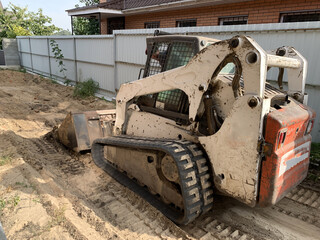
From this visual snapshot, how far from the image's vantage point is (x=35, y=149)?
514 centimetres

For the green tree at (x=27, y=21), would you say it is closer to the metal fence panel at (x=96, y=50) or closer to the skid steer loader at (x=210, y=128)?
the metal fence panel at (x=96, y=50)

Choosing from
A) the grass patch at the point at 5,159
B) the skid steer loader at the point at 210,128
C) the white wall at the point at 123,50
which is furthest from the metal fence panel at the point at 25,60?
the skid steer loader at the point at 210,128

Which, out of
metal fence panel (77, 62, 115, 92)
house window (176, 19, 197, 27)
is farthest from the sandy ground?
house window (176, 19, 197, 27)

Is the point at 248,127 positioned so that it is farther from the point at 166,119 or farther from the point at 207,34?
the point at 207,34

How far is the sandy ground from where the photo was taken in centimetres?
279

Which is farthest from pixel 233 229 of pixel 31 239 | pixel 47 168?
pixel 47 168

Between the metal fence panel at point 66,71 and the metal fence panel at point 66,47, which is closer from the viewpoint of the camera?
the metal fence panel at point 66,47

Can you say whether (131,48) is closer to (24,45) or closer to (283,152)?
(283,152)

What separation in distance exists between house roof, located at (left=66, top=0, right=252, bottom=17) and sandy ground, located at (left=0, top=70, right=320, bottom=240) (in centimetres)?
731

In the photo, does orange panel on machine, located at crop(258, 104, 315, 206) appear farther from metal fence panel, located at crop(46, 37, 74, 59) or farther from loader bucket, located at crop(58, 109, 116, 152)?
metal fence panel, located at crop(46, 37, 74, 59)

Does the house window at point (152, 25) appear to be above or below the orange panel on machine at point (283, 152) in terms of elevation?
above

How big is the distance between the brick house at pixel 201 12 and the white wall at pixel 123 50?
2571mm

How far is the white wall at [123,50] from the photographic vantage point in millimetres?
4754

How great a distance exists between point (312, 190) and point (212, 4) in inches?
294
